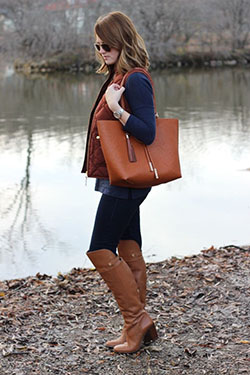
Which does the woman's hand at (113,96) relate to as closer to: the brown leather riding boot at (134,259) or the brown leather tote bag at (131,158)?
the brown leather tote bag at (131,158)

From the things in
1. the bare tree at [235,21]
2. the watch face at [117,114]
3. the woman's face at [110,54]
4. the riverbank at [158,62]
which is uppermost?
the woman's face at [110,54]

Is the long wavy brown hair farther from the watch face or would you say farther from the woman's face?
the watch face

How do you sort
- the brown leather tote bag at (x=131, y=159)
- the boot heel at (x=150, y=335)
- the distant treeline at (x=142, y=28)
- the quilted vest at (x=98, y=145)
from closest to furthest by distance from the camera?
the brown leather tote bag at (x=131, y=159), the quilted vest at (x=98, y=145), the boot heel at (x=150, y=335), the distant treeline at (x=142, y=28)

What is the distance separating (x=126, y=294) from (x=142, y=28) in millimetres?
39564

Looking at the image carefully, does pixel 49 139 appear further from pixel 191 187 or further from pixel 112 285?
pixel 112 285

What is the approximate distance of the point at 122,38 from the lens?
115 inches

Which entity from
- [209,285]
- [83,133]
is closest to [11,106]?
[83,133]

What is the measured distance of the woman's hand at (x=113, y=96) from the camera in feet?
9.41

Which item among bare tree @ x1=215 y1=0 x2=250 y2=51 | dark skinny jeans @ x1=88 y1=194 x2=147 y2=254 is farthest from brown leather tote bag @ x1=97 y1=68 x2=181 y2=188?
bare tree @ x1=215 y1=0 x2=250 y2=51

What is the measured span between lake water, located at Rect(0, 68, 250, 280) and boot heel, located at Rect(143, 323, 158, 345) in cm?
229

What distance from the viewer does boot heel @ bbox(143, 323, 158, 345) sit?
10.5 ft

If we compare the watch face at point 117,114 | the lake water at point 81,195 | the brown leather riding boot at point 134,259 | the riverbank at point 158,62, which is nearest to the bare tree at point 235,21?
the riverbank at point 158,62

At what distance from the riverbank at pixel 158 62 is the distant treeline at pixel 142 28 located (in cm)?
6

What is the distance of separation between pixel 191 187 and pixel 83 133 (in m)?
4.93
